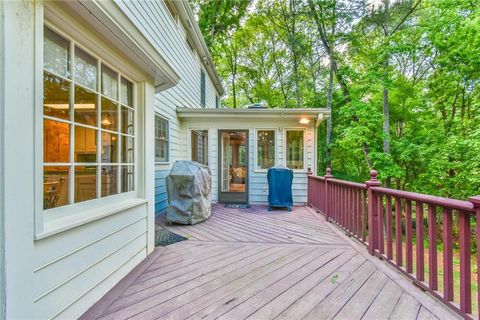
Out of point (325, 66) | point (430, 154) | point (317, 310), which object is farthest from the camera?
point (325, 66)

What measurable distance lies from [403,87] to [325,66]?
11.0ft

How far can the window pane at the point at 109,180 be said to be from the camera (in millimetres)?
2326

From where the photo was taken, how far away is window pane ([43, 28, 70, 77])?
167cm

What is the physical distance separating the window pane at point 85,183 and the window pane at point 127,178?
491mm

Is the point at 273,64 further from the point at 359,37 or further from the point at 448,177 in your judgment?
the point at 448,177

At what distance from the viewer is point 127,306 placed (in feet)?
6.44

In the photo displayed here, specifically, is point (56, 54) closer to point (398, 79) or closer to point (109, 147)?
point (109, 147)

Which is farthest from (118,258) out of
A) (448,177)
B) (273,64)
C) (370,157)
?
(273,64)

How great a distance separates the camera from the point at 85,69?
207cm

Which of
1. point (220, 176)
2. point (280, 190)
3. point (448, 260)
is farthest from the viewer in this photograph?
point (220, 176)

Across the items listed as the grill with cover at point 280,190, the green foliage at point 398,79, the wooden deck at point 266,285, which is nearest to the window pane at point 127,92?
the wooden deck at point 266,285

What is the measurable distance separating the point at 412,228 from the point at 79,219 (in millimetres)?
3625

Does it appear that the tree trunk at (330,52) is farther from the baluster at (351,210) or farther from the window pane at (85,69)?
the window pane at (85,69)

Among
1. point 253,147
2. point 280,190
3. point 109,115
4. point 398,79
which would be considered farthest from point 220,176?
point 398,79
